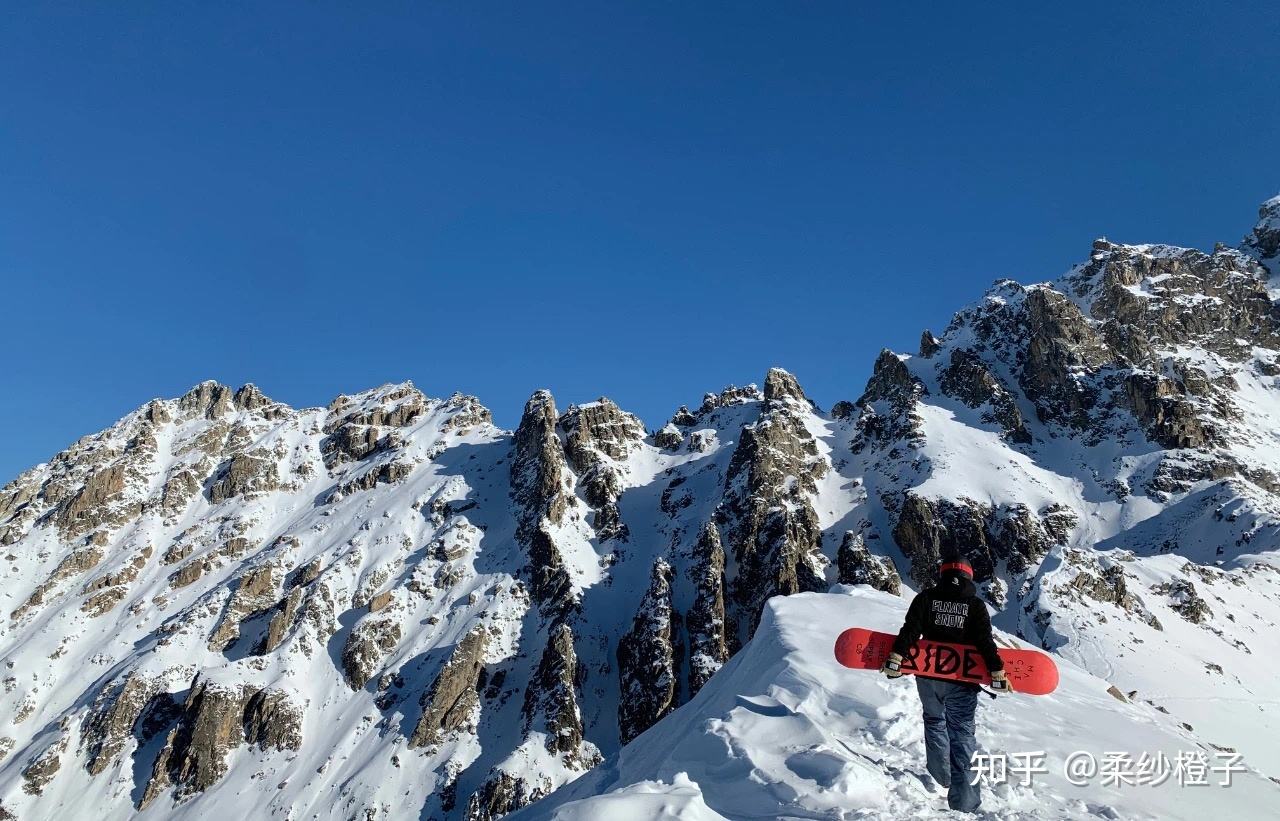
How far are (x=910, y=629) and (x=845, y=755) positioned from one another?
216 centimetres

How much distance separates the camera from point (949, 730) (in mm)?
9820

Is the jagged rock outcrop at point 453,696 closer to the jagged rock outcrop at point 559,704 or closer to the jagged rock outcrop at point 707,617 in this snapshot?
the jagged rock outcrop at point 559,704

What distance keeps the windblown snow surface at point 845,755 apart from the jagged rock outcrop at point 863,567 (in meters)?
76.4

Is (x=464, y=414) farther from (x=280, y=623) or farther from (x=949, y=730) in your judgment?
(x=949, y=730)

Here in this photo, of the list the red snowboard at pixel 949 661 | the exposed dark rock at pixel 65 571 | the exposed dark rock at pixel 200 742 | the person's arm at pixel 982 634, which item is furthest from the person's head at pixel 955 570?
A: the exposed dark rock at pixel 65 571

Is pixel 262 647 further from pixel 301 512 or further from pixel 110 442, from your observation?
pixel 110 442

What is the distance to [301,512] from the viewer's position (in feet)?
438

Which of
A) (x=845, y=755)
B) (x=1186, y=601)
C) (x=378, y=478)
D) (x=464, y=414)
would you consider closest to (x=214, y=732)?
(x=378, y=478)

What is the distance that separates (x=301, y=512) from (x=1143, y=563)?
13410 centimetres

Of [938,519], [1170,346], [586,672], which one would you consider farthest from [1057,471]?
[586,672]

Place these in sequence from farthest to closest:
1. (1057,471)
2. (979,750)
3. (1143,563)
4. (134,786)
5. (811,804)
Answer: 1. (1057,471)
2. (134,786)
3. (1143,563)
4. (979,750)
5. (811,804)

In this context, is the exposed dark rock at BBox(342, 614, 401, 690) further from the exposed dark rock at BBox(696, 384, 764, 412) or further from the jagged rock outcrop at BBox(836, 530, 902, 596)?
the exposed dark rock at BBox(696, 384, 764, 412)

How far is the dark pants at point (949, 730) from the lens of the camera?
9.27 m

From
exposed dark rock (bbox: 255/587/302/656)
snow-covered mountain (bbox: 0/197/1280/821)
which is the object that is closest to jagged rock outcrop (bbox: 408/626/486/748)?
snow-covered mountain (bbox: 0/197/1280/821)
